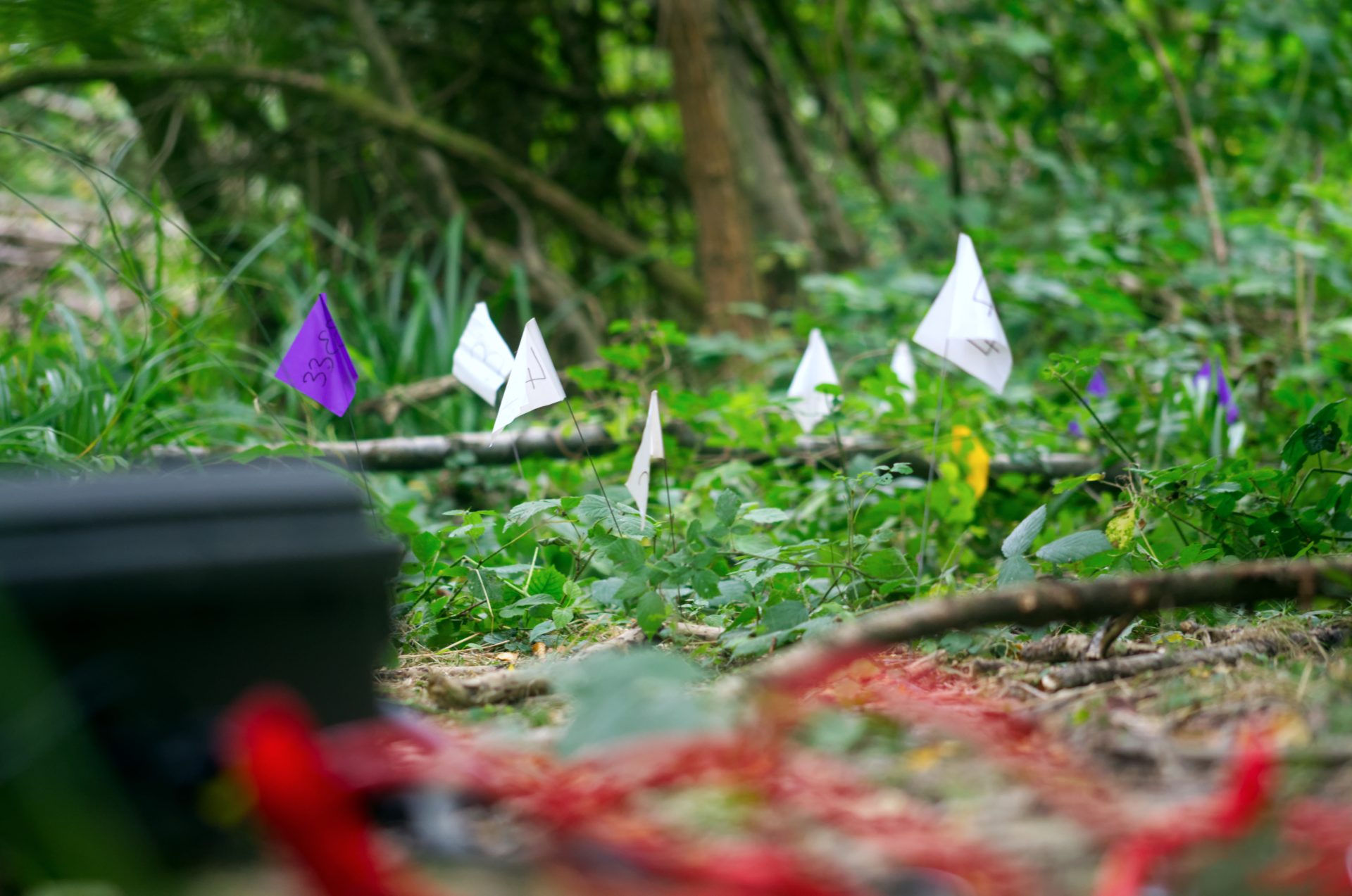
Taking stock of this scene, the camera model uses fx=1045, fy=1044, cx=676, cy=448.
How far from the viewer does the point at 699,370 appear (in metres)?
3.84

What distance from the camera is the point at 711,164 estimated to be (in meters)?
3.94

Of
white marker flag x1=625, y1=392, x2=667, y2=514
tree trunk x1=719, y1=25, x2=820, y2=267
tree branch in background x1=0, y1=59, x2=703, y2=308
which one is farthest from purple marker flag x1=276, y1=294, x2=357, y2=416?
tree trunk x1=719, y1=25, x2=820, y2=267

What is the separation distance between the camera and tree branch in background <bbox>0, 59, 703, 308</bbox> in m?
3.63

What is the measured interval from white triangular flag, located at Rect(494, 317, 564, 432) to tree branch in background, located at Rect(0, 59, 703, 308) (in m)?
2.94

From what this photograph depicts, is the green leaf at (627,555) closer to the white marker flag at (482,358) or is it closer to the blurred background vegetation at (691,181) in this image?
the white marker flag at (482,358)

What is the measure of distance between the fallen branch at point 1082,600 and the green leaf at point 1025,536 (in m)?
0.34

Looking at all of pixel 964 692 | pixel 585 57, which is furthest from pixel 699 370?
pixel 964 692

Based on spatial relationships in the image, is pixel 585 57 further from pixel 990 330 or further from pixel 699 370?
pixel 990 330

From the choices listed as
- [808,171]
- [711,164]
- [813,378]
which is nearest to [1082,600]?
[813,378]

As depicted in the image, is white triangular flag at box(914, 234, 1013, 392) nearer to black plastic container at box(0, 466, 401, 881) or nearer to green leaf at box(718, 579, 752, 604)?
green leaf at box(718, 579, 752, 604)

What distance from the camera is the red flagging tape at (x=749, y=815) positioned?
554 mm

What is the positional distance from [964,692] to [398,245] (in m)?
4.03

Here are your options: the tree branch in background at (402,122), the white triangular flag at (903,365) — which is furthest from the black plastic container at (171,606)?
the tree branch in background at (402,122)

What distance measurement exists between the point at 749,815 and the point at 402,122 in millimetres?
3778
